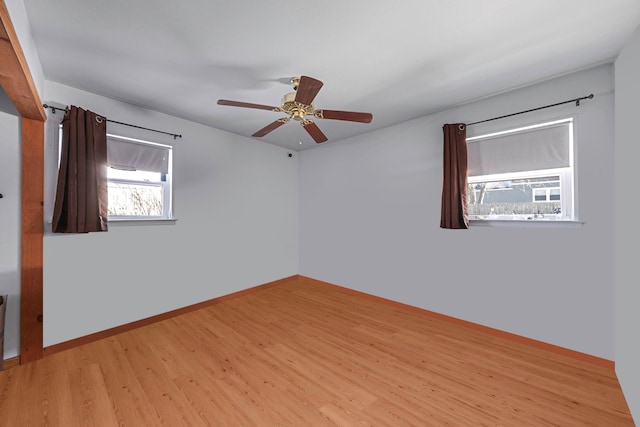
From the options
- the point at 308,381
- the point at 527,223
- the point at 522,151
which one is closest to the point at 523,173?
the point at 522,151

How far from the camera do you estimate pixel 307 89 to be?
65.5 inches

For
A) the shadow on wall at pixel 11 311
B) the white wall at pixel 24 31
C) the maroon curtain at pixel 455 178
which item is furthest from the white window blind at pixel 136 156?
the maroon curtain at pixel 455 178

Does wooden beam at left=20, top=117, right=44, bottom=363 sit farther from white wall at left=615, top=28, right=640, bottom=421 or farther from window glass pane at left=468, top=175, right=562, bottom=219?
white wall at left=615, top=28, right=640, bottom=421

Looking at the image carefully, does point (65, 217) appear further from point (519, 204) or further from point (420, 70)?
point (519, 204)

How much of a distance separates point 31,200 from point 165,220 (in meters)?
1.05

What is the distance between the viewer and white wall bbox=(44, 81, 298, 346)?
88.7 inches

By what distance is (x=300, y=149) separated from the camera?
4500 millimetres

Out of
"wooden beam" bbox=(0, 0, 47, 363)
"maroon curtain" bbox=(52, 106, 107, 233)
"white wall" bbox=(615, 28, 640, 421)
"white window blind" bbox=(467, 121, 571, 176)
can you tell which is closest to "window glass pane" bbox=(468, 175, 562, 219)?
"white window blind" bbox=(467, 121, 571, 176)

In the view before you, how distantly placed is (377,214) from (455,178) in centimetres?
116

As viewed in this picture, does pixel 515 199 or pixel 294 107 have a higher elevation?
pixel 294 107

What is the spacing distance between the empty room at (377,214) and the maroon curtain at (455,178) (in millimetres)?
31

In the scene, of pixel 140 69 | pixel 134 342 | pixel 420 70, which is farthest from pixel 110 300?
pixel 420 70

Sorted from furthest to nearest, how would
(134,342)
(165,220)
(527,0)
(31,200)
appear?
(165,220), (134,342), (31,200), (527,0)

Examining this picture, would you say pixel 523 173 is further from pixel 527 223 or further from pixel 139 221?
pixel 139 221
